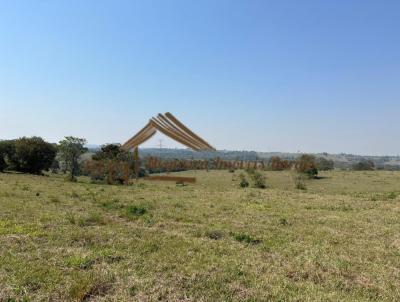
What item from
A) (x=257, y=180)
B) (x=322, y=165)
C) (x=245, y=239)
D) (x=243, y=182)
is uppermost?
(x=322, y=165)

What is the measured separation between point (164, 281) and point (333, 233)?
7423 mm

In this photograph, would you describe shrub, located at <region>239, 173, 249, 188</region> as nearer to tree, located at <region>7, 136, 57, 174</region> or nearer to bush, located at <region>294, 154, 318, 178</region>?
bush, located at <region>294, 154, 318, 178</region>

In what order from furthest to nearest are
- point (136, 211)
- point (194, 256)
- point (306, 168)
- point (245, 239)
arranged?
point (306, 168) → point (136, 211) → point (245, 239) → point (194, 256)

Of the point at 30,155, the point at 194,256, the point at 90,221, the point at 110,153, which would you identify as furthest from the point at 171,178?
the point at 30,155

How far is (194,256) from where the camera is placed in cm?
923

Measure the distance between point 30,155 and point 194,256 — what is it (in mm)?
56407

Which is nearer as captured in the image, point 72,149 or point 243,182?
point 243,182

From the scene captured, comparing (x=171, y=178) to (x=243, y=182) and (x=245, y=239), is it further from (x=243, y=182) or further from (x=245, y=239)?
(x=245, y=239)

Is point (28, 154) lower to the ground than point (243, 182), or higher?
higher

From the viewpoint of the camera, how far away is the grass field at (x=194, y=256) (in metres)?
6.87

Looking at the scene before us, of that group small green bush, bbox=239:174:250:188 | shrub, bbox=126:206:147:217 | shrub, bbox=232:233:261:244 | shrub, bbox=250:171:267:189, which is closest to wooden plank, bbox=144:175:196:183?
small green bush, bbox=239:174:250:188

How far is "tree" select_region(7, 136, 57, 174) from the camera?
60250mm

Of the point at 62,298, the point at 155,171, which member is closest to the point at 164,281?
the point at 62,298

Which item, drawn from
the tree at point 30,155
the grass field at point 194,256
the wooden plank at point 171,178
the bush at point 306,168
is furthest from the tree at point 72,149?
the grass field at point 194,256
